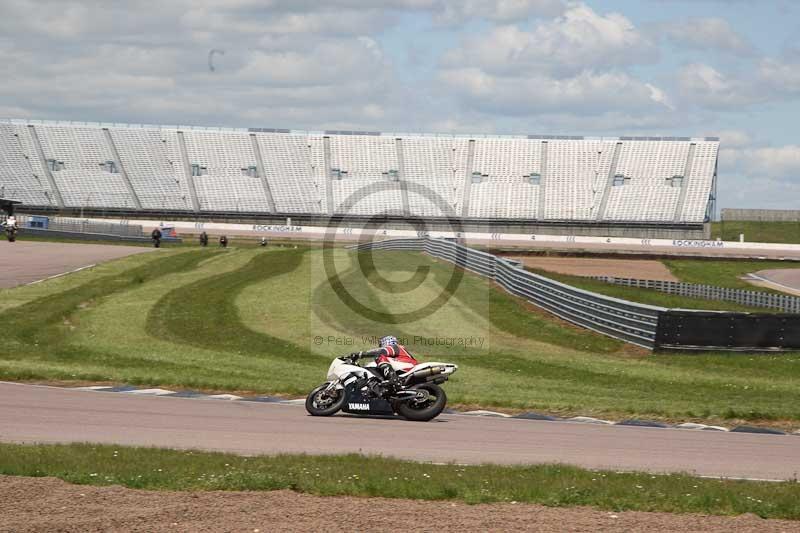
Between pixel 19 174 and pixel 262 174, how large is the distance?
2413 centimetres

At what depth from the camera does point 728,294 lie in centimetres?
4450

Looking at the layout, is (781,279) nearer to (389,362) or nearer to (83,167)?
(389,362)

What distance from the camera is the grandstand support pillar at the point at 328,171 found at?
99.5m

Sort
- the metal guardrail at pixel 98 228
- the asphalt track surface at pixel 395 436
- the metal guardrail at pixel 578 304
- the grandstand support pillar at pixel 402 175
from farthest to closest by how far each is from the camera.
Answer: the grandstand support pillar at pixel 402 175 < the metal guardrail at pixel 98 228 < the metal guardrail at pixel 578 304 < the asphalt track surface at pixel 395 436

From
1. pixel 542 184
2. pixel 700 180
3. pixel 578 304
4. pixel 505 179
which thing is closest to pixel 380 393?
pixel 578 304

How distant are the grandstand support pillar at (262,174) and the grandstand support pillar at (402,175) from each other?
1276cm

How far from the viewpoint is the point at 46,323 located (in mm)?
28125

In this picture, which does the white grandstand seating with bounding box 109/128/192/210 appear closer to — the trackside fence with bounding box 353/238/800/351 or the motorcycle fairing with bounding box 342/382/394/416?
the trackside fence with bounding box 353/238/800/351

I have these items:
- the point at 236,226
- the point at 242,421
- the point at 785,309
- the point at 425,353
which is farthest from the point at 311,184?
the point at 242,421

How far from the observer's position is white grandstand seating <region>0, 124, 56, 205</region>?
321ft

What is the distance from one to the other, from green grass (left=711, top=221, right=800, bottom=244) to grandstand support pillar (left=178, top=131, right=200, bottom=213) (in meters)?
52.0

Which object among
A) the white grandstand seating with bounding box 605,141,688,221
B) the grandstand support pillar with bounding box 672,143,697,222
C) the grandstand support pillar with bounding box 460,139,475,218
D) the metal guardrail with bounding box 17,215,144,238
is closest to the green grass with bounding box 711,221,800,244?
the grandstand support pillar with bounding box 672,143,697,222

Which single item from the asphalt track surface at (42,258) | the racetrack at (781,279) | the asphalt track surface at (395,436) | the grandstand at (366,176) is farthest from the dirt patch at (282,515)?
the grandstand at (366,176)

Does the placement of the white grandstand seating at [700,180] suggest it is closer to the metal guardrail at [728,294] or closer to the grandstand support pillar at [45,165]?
the metal guardrail at [728,294]
